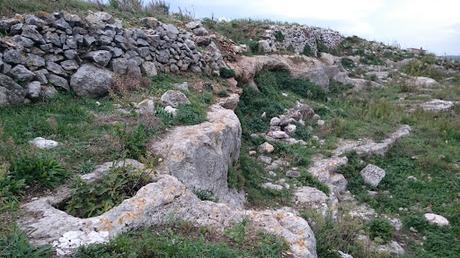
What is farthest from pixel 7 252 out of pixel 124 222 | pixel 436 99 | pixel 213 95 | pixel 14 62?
pixel 436 99

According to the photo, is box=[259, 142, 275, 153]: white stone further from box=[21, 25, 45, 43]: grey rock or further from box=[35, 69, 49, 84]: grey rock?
box=[21, 25, 45, 43]: grey rock

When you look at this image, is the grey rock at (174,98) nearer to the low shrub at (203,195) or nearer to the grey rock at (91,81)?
the grey rock at (91,81)

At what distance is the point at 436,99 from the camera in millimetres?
13445

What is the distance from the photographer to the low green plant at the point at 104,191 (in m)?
4.08

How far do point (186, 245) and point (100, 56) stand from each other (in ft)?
15.4

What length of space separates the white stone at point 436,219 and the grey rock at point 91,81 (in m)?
5.35

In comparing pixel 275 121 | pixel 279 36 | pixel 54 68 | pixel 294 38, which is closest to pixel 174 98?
pixel 54 68

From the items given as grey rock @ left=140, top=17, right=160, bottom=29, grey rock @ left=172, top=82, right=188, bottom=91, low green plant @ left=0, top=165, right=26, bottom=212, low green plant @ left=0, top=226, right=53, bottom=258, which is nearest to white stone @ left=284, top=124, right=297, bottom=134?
grey rock @ left=172, top=82, right=188, bottom=91

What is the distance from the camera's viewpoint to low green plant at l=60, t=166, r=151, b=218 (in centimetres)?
408

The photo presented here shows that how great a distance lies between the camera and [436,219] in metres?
6.95

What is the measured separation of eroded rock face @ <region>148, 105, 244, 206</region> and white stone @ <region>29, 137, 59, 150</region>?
1105 mm

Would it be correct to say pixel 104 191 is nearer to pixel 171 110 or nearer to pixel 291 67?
pixel 171 110

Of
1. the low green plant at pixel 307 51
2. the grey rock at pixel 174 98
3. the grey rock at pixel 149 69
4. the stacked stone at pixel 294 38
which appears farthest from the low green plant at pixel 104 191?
the low green plant at pixel 307 51

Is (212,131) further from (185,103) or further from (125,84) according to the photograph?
(125,84)
